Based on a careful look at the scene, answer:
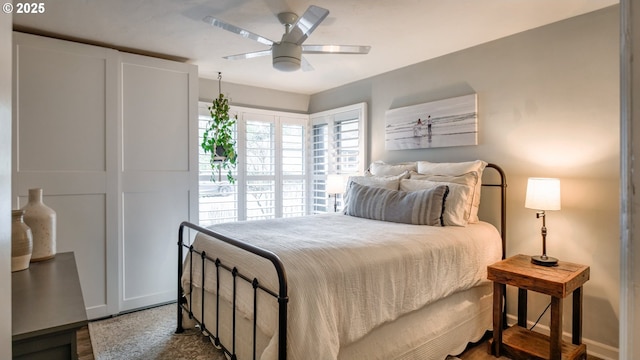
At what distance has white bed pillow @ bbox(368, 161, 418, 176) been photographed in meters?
3.41

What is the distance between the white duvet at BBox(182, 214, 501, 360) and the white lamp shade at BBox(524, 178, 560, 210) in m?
0.45

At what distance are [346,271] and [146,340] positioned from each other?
1834 millimetres

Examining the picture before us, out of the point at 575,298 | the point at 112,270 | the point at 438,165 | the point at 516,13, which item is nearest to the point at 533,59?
the point at 516,13

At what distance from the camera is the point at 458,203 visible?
2670 mm

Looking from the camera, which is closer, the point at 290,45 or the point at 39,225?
the point at 39,225

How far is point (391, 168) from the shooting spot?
352cm

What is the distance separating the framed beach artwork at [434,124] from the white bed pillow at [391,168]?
9.4 inches

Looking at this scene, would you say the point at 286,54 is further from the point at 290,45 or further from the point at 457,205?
the point at 457,205

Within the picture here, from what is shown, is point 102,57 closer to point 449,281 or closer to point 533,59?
point 449,281

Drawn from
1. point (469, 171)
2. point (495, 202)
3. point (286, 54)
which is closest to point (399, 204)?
point (469, 171)

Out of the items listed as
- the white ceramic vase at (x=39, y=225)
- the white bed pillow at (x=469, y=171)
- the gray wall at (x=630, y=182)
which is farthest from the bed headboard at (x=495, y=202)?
the white ceramic vase at (x=39, y=225)

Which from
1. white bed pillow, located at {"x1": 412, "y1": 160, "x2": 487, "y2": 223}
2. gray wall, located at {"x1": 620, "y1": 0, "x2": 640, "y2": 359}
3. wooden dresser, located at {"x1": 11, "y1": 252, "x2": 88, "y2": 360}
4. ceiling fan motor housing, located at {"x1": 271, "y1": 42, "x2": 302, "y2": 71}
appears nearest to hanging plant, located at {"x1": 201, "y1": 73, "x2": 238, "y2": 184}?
ceiling fan motor housing, located at {"x1": 271, "y1": 42, "x2": 302, "y2": 71}

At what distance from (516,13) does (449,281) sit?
193cm

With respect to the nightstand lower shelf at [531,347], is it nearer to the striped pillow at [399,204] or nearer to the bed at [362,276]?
the bed at [362,276]
